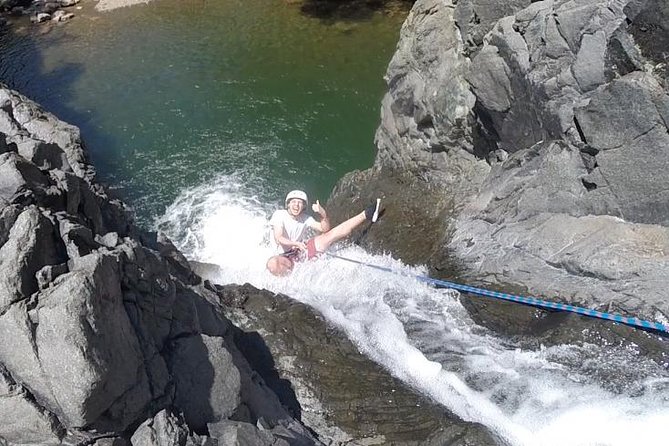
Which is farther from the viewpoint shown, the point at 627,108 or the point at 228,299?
the point at 228,299

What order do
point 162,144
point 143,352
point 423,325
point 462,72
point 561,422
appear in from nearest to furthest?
1. point 143,352
2. point 561,422
3. point 423,325
4. point 462,72
5. point 162,144

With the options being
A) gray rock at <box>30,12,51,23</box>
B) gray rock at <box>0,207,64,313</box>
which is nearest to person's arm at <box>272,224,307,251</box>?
gray rock at <box>0,207,64,313</box>

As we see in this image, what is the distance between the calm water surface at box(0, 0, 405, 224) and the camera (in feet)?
50.8

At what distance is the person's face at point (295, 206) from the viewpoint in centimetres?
1069

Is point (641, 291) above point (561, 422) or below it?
above

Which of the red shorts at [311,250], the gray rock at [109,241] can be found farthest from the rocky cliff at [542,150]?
the gray rock at [109,241]

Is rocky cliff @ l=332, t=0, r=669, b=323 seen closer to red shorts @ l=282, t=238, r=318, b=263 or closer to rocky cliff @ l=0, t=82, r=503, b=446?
red shorts @ l=282, t=238, r=318, b=263

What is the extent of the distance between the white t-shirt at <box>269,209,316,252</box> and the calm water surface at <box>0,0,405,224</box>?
3338 mm

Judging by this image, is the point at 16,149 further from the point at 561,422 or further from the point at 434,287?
the point at 561,422

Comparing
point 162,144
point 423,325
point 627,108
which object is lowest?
point 162,144

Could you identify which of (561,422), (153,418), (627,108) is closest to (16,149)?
(153,418)

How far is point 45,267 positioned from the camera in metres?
5.02

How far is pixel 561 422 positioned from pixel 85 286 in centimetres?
499

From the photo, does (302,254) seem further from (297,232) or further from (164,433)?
(164,433)
